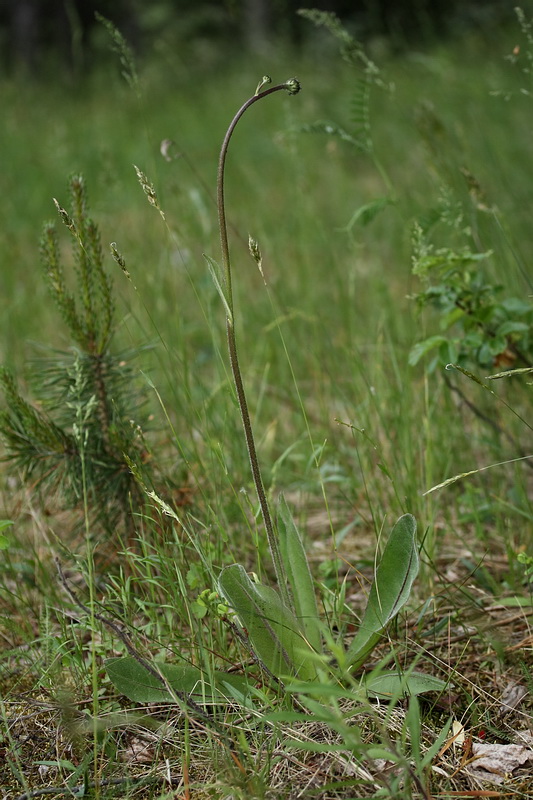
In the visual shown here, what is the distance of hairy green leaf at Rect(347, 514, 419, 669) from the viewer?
1332 millimetres

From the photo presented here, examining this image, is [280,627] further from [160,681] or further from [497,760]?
[497,760]

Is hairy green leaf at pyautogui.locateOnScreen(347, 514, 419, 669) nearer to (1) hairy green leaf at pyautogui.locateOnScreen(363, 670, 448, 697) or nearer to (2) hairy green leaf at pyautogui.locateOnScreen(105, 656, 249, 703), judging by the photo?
(1) hairy green leaf at pyautogui.locateOnScreen(363, 670, 448, 697)

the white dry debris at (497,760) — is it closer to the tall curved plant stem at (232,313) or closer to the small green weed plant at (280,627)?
the small green weed plant at (280,627)

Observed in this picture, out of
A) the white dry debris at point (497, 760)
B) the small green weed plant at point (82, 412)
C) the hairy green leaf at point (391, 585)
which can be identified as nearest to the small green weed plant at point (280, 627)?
the hairy green leaf at point (391, 585)

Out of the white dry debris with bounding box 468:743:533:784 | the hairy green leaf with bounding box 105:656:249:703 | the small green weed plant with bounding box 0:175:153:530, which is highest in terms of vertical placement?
the small green weed plant with bounding box 0:175:153:530

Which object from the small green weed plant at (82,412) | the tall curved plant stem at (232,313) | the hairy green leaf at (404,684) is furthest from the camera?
the small green weed plant at (82,412)

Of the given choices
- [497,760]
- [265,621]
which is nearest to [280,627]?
[265,621]

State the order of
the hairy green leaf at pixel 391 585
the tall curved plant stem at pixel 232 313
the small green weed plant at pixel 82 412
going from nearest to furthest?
the tall curved plant stem at pixel 232 313 < the hairy green leaf at pixel 391 585 < the small green weed plant at pixel 82 412

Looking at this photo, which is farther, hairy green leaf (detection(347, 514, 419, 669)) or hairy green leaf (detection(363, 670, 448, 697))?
hairy green leaf (detection(347, 514, 419, 669))

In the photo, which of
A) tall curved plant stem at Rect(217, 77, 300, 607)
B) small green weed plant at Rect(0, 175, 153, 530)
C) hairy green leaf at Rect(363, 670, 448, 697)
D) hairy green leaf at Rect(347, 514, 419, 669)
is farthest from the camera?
small green weed plant at Rect(0, 175, 153, 530)

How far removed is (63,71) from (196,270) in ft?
31.4

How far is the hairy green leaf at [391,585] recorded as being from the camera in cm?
133

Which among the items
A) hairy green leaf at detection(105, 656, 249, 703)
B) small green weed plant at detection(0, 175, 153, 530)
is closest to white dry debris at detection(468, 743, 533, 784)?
hairy green leaf at detection(105, 656, 249, 703)

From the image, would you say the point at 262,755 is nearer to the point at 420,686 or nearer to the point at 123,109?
the point at 420,686
